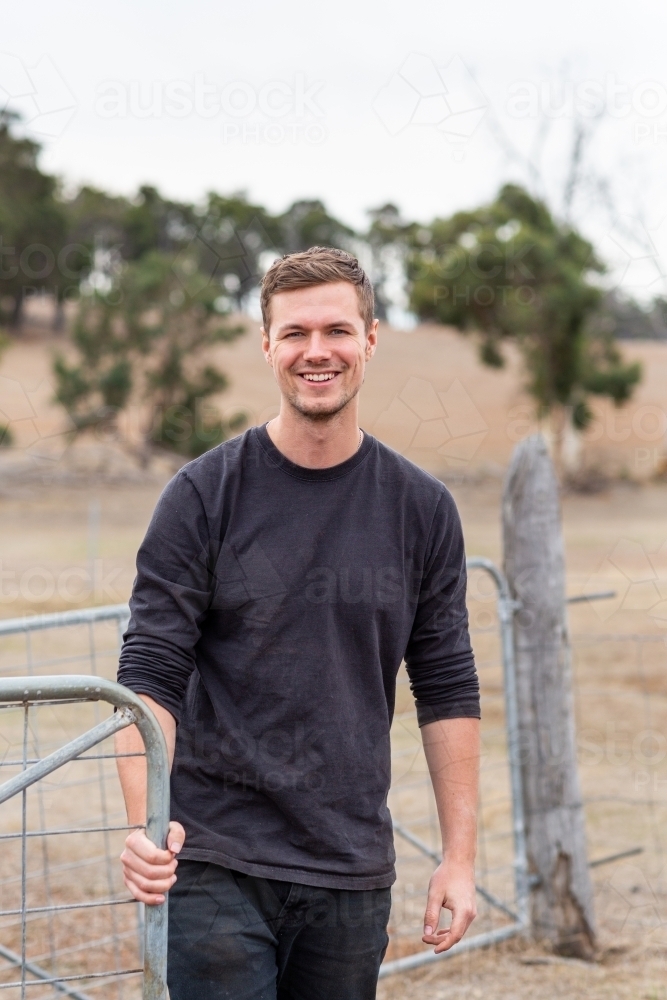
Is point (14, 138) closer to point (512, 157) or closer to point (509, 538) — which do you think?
point (512, 157)

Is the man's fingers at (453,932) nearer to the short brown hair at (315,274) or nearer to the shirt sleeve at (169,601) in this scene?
the shirt sleeve at (169,601)

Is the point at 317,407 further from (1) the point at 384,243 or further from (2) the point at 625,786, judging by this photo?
(1) the point at 384,243

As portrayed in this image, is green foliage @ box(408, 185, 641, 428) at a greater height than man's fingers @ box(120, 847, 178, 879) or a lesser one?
greater

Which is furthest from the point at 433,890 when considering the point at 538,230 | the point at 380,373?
the point at 380,373

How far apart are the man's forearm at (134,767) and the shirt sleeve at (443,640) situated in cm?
56

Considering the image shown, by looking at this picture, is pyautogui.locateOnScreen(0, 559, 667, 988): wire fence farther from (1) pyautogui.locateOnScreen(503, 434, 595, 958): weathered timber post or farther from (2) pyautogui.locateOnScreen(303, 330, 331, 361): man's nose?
(2) pyautogui.locateOnScreen(303, 330, 331, 361): man's nose

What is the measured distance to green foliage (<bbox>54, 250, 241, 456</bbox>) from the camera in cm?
2653

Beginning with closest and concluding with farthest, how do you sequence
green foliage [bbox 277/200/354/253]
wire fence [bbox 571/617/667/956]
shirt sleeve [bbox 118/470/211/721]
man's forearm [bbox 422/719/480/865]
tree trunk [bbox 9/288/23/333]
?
shirt sleeve [bbox 118/470/211/721]
man's forearm [bbox 422/719/480/865]
wire fence [bbox 571/617/667/956]
green foliage [bbox 277/200/354/253]
tree trunk [bbox 9/288/23/333]

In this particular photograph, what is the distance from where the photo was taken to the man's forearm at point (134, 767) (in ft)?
6.15

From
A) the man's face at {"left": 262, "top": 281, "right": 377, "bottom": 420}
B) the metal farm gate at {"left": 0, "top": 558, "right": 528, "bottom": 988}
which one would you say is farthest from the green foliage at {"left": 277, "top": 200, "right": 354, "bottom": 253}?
the man's face at {"left": 262, "top": 281, "right": 377, "bottom": 420}

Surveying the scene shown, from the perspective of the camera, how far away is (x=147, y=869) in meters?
1.78

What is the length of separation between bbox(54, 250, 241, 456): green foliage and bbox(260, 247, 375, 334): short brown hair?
950 inches
